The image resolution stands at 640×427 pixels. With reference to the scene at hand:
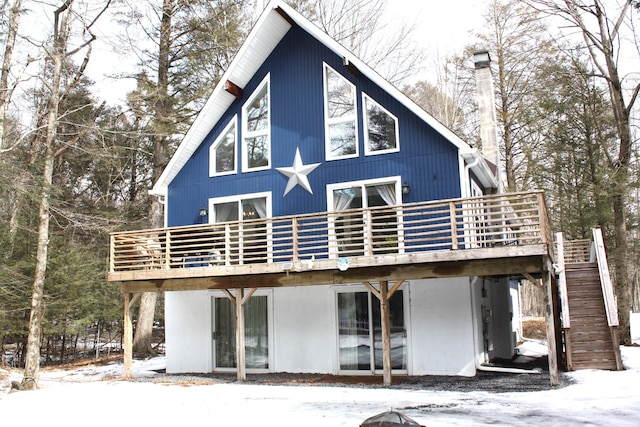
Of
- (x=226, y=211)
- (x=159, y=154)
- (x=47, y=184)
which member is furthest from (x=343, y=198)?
(x=159, y=154)

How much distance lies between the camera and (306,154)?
1444 centimetres

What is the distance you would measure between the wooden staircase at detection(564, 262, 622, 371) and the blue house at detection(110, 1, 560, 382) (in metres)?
1.99

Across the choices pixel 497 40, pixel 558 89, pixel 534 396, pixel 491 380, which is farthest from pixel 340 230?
pixel 497 40

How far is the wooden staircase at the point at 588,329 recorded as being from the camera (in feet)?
40.3

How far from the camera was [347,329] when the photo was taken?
44.7ft

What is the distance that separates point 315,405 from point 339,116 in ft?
24.5

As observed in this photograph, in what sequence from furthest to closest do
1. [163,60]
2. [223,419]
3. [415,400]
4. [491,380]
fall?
[163,60] → [491,380] → [415,400] → [223,419]

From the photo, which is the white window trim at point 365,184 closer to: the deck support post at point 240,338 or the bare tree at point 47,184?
the deck support post at point 240,338

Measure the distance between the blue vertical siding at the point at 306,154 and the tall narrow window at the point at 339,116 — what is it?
0.15m

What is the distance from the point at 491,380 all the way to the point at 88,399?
25.4ft

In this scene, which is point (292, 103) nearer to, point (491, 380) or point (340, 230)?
point (340, 230)

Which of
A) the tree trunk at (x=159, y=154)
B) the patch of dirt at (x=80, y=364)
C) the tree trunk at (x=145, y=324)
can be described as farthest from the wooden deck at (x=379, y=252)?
the patch of dirt at (x=80, y=364)

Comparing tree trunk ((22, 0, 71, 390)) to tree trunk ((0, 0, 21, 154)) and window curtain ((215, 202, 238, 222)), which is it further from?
window curtain ((215, 202, 238, 222))

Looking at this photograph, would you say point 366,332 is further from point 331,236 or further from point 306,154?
point 306,154
